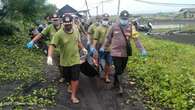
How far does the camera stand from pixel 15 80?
13641 mm

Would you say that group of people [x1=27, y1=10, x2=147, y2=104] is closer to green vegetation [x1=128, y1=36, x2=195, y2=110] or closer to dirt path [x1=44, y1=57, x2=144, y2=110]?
dirt path [x1=44, y1=57, x2=144, y2=110]

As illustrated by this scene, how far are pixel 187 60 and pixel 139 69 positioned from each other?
484cm

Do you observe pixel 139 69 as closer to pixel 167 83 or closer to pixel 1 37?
pixel 167 83

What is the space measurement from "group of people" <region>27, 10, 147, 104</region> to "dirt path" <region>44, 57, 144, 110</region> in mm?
202

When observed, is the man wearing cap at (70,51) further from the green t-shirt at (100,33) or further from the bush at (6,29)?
the bush at (6,29)

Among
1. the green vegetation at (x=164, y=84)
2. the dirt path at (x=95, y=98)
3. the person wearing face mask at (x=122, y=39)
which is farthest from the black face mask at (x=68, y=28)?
the green vegetation at (x=164, y=84)

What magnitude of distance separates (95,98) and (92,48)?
1.44m

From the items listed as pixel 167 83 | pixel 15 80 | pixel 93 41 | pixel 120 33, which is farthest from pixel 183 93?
pixel 15 80

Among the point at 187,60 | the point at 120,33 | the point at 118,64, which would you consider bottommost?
the point at 187,60

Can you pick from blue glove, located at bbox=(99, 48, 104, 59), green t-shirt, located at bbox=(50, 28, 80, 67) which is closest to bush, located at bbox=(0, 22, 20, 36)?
blue glove, located at bbox=(99, 48, 104, 59)

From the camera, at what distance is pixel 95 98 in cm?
1075

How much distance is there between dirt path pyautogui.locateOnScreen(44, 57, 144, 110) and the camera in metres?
9.98

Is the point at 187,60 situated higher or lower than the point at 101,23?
lower

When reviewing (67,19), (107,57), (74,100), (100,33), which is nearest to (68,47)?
(67,19)
